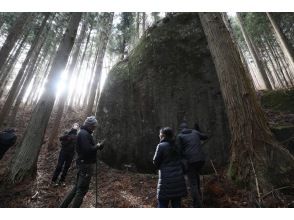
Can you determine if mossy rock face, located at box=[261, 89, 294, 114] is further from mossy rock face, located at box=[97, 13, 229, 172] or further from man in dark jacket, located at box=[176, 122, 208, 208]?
man in dark jacket, located at box=[176, 122, 208, 208]

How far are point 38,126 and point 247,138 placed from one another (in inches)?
224

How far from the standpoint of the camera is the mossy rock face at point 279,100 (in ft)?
25.8

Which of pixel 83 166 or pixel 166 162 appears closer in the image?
pixel 166 162

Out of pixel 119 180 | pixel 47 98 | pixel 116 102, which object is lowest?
pixel 119 180

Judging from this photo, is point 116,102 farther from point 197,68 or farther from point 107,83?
point 197,68

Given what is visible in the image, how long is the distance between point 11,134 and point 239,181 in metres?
5.59

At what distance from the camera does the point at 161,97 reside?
26.6ft

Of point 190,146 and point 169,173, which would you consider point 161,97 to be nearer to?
point 190,146

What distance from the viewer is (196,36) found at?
335 inches

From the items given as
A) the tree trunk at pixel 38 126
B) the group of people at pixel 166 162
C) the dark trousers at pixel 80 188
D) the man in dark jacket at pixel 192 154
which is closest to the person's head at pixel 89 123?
the group of people at pixel 166 162

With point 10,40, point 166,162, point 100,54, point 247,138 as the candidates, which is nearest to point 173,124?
point 247,138

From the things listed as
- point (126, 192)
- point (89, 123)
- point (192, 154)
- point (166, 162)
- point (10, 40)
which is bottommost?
point (126, 192)

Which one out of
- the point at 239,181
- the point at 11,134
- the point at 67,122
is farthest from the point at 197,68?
the point at 67,122

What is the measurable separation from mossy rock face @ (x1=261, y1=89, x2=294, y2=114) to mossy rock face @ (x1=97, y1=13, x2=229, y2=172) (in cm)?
232
